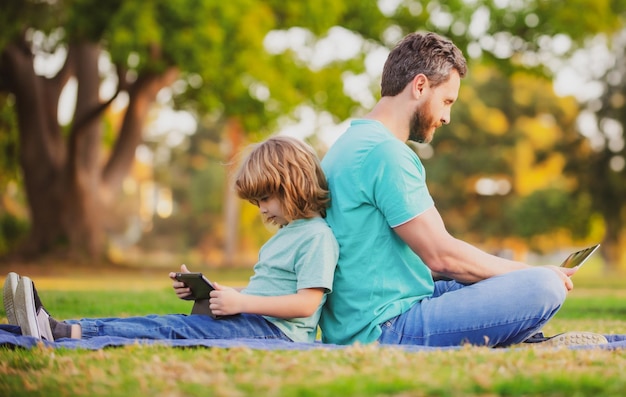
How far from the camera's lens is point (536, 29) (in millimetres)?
23875

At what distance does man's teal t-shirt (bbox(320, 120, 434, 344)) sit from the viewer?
4340 mm

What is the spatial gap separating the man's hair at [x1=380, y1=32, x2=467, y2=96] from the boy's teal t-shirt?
0.85 meters

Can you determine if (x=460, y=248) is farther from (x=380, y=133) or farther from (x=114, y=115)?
(x=114, y=115)

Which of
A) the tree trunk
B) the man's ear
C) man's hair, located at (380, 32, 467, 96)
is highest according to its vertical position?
man's hair, located at (380, 32, 467, 96)

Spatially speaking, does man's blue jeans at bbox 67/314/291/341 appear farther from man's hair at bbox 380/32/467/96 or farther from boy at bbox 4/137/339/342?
man's hair at bbox 380/32/467/96

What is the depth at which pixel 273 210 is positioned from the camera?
15.2 feet

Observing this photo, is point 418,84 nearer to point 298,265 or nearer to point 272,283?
point 298,265

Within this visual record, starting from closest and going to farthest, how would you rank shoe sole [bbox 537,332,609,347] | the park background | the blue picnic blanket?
the blue picnic blanket → shoe sole [bbox 537,332,609,347] → the park background

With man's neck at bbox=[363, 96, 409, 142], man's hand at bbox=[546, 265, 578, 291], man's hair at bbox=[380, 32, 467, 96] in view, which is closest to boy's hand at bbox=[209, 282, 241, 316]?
man's neck at bbox=[363, 96, 409, 142]

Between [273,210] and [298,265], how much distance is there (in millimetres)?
346

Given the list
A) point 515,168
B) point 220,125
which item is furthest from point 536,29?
point 220,125

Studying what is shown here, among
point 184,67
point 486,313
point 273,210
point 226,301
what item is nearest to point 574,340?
point 486,313

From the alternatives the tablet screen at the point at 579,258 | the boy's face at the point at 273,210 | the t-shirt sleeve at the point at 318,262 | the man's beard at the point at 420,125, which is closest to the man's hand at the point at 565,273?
the tablet screen at the point at 579,258

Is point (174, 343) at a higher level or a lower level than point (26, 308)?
lower
